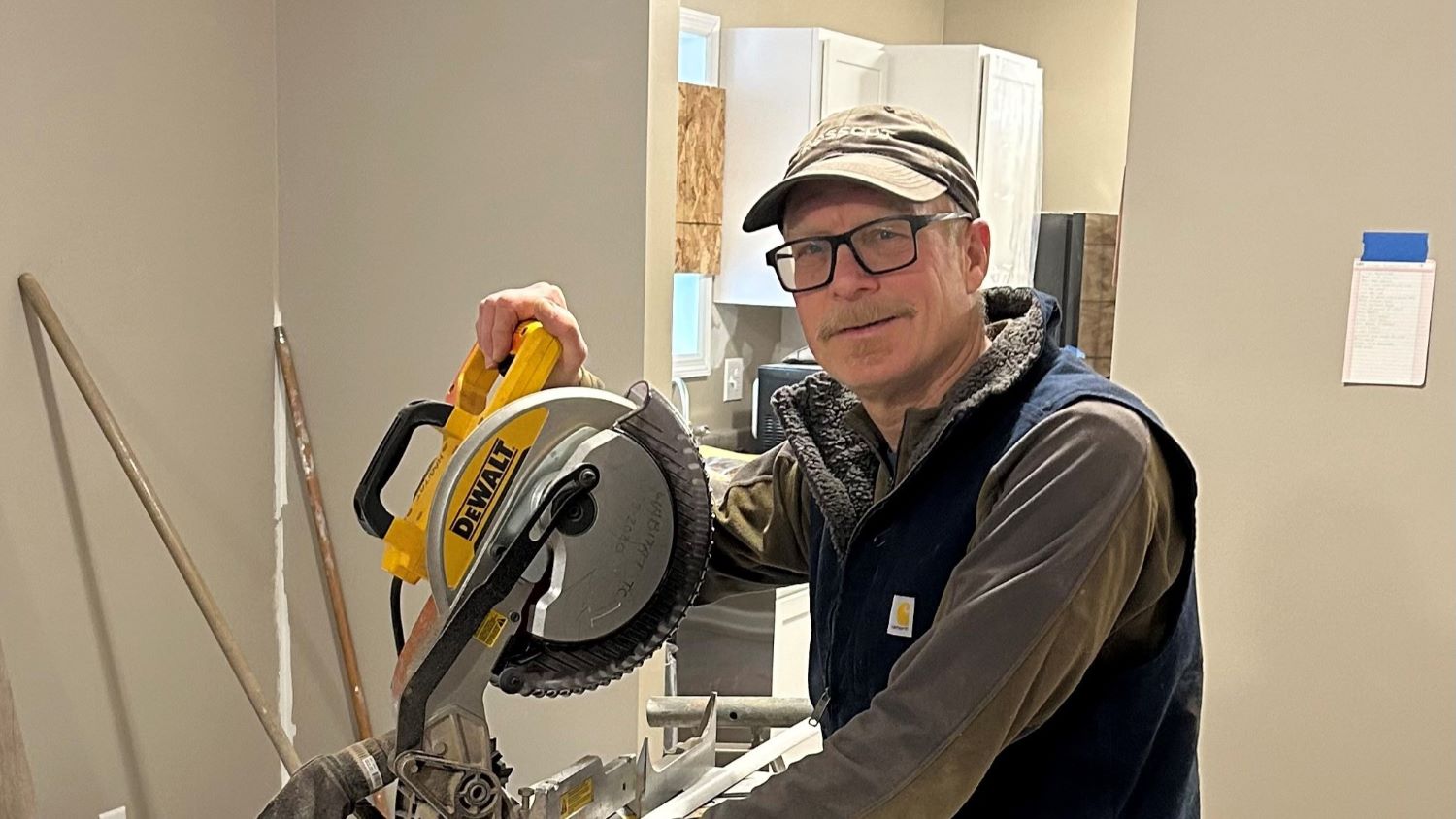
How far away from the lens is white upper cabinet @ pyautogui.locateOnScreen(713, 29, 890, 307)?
4.05 meters

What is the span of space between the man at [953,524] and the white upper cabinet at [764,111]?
2685 millimetres

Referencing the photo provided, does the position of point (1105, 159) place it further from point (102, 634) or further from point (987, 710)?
point (987, 710)

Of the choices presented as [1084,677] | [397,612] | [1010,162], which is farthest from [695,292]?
[1084,677]

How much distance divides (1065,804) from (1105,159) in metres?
4.71

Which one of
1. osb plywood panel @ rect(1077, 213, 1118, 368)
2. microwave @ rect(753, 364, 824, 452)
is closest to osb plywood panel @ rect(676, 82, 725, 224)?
microwave @ rect(753, 364, 824, 452)

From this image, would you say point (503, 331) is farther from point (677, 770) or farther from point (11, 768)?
point (11, 768)

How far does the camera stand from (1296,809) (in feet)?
7.51

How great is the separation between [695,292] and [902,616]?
3085mm

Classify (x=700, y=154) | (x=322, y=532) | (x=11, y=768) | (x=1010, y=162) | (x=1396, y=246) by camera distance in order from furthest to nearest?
(x=1010, y=162) → (x=700, y=154) → (x=322, y=532) → (x=1396, y=246) → (x=11, y=768)

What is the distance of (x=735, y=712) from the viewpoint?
5.49ft

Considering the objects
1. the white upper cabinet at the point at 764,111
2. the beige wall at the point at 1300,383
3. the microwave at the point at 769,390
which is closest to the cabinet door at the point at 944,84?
the white upper cabinet at the point at 764,111

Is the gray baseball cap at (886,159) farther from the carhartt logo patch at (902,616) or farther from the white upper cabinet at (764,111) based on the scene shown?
the white upper cabinet at (764,111)

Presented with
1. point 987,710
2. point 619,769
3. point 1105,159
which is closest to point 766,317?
point 1105,159

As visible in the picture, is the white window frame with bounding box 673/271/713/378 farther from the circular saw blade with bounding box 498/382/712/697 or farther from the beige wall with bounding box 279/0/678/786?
the circular saw blade with bounding box 498/382/712/697
